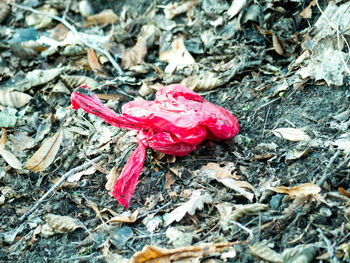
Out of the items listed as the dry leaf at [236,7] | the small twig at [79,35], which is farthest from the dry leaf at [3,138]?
the dry leaf at [236,7]

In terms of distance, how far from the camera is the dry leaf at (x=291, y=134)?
2172 mm

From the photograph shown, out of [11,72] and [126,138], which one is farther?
[11,72]

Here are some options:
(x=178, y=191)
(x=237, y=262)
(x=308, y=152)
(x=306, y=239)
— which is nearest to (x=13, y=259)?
(x=178, y=191)

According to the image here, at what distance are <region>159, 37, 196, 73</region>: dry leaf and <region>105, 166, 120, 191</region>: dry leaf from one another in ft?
3.65

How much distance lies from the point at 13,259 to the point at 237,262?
3.84 ft

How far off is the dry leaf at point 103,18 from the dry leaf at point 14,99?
1.12m

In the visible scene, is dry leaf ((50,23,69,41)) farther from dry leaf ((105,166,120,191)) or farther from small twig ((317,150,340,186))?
small twig ((317,150,340,186))

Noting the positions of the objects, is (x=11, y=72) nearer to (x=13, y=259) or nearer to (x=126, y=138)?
(x=126, y=138)

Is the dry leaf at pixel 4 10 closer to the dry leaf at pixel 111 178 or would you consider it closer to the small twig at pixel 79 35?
the small twig at pixel 79 35

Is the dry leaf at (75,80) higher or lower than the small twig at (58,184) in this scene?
higher

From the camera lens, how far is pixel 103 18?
3.83 metres

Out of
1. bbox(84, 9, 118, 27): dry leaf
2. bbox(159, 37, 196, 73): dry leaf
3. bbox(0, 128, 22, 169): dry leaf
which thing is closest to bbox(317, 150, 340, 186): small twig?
bbox(159, 37, 196, 73): dry leaf

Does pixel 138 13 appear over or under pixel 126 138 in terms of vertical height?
over

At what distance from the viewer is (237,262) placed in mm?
1717
